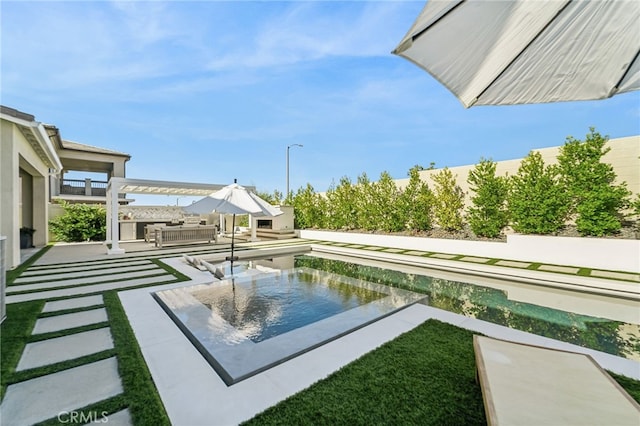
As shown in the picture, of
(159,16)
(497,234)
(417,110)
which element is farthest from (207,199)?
(417,110)

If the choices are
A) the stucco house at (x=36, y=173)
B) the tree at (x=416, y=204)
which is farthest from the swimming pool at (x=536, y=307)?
the stucco house at (x=36, y=173)

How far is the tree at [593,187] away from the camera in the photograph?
8492mm

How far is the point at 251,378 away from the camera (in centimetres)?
295

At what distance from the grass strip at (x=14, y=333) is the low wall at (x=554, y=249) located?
1264cm

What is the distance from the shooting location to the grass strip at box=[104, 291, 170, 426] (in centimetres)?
233

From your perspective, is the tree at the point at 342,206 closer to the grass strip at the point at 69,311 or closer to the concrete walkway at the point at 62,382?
Answer: the grass strip at the point at 69,311

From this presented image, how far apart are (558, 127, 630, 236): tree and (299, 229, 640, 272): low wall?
25.8 inches

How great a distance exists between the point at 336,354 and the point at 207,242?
45.1ft

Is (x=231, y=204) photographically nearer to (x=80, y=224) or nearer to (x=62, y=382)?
(x=62, y=382)

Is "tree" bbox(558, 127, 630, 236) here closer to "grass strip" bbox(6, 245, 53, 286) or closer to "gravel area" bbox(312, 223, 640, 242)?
"gravel area" bbox(312, 223, 640, 242)

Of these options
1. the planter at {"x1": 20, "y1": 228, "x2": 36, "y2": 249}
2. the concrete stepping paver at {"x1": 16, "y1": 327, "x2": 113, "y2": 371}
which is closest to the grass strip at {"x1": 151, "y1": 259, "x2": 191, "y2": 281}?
the concrete stepping paver at {"x1": 16, "y1": 327, "x2": 113, "y2": 371}

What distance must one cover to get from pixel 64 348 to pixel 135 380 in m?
1.63

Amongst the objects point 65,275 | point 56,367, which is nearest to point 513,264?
point 56,367

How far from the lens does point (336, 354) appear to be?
3463 millimetres
